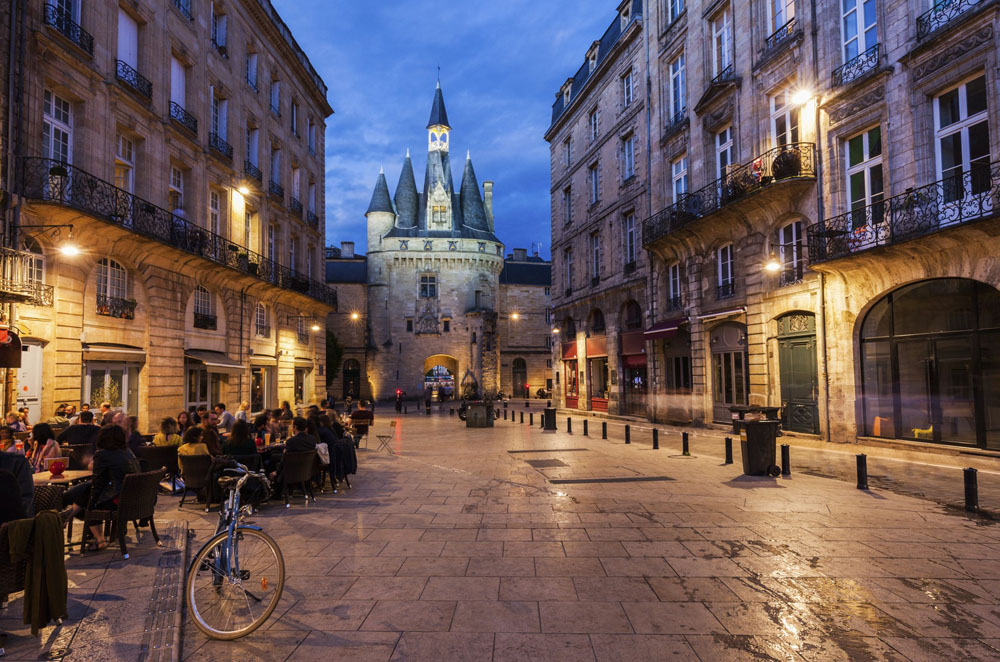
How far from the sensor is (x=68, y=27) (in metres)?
13.2

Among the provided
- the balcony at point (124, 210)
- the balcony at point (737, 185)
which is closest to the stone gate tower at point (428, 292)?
the balcony at point (124, 210)

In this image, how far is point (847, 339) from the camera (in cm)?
1420

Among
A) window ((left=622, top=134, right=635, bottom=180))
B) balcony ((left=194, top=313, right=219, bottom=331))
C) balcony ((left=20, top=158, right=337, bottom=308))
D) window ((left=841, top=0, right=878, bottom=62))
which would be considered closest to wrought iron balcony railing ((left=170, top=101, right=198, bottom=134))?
balcony ((left=20, top=158, right=337, bottom=308))

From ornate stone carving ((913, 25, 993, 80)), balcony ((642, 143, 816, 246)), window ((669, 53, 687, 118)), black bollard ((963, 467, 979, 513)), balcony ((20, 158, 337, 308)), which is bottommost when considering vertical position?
black bollard ((963, 467, 979, 513))

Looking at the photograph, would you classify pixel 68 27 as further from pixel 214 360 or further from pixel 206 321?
pixel 214 360

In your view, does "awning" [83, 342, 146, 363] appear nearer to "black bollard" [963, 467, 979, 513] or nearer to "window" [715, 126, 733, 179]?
"black bollard" [963, 467, 979, 513]

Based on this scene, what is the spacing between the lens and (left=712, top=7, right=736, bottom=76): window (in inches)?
739

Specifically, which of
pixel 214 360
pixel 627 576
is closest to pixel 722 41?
pixel 627 576

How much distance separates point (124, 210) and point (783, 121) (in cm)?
1776

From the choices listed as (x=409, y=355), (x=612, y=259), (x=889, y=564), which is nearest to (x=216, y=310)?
(x=612, y=259)

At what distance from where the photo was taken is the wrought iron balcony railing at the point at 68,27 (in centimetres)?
1262

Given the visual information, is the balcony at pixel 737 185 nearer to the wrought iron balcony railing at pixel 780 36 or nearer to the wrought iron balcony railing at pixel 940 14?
the wrought iron balcony railing at pixel 780 36

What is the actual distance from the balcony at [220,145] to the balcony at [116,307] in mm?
6903

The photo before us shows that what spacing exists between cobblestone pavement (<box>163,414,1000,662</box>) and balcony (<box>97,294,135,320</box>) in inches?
310
